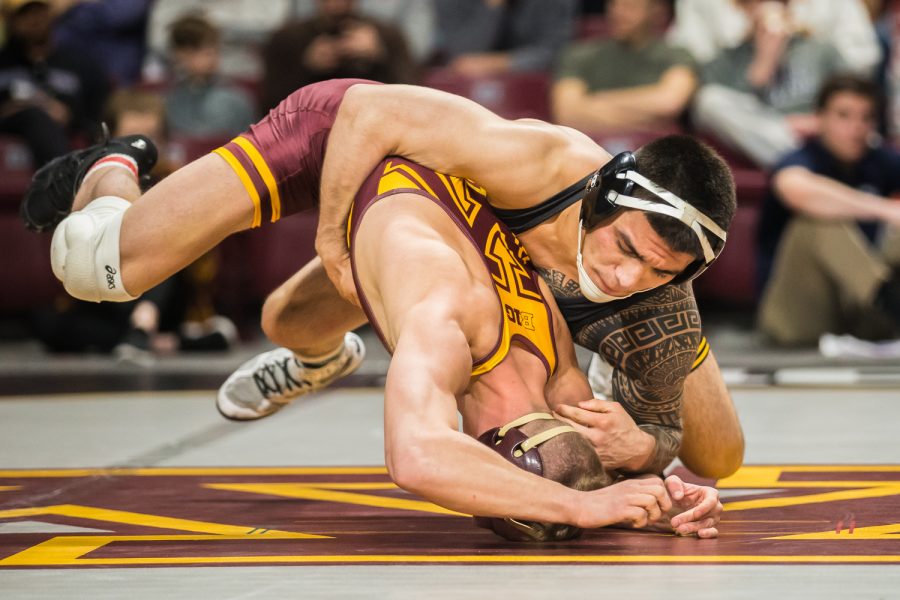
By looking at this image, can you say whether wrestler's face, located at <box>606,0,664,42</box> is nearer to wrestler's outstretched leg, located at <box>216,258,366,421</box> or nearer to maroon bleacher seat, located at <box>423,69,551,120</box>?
maroon bleacher seat, located at <box>423,69,551,120</box>

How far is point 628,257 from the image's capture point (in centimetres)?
315

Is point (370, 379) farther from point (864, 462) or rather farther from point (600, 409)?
point (600, 409)

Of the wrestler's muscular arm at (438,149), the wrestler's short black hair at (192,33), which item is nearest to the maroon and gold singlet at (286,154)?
the wrestler's muscular arm at (438,149)

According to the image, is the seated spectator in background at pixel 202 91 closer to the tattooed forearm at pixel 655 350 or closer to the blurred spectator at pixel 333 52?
the blurred spectator at pixel 333 52

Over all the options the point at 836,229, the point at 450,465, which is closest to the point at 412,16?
the point at 836,229

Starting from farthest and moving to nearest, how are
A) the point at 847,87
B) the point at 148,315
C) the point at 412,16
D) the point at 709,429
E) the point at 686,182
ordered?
1. the point at 412,16
2. the point at 148,315
3. the point at 847,87
4. the point at 709,429
5. the point at 686,182

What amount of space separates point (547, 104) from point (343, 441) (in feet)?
13.4

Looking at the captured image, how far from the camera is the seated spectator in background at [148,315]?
6.97 meters

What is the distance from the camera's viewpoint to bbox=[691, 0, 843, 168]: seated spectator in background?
7.61 m

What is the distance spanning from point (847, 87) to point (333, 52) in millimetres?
2669

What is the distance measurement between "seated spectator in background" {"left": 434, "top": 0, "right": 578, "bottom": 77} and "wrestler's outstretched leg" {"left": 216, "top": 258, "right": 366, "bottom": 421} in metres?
4.18

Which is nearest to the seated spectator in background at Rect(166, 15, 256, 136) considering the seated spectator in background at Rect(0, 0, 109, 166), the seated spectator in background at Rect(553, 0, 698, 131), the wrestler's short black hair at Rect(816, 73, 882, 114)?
the seated spectator in background at Rect(0, 0, 109, 166)

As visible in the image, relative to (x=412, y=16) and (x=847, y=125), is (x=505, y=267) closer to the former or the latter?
(x=847, y=125)

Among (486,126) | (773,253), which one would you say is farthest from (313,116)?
(773,253)
